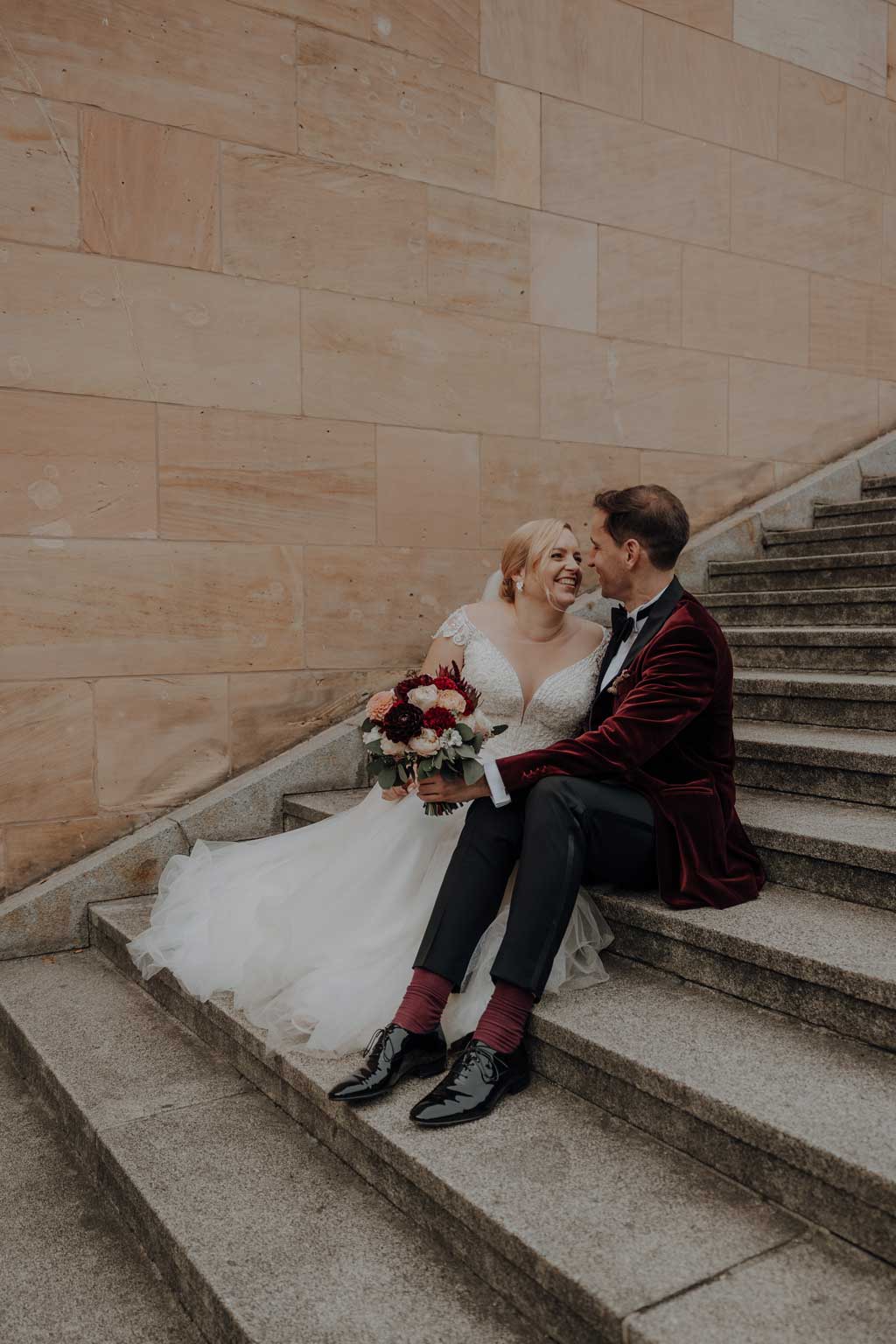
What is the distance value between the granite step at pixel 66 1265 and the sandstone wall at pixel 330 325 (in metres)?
1.78

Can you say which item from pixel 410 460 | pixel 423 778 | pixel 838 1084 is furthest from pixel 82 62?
pixel 838 1084

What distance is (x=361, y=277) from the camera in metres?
5.50

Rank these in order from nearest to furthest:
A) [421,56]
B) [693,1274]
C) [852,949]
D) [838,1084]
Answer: [693,1274], [838,1084], [852,949], [421,56]

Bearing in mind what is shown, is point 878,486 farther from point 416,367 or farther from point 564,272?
point 416,367

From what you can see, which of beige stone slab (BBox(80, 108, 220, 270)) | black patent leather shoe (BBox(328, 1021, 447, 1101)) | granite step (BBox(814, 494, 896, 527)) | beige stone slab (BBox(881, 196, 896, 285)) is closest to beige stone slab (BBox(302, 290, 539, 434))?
beige stone slab (BBox(80, 108, 220, 270))

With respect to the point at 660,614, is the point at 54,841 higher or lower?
lower

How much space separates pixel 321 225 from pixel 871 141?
434 centimetres

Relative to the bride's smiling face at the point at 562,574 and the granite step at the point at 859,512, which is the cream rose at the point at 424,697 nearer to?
the bride's smiling face at the point at 562,574

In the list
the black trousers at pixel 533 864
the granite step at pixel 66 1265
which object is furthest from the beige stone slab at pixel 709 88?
the granite step at pixel 66 1265

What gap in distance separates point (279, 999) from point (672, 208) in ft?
17.6

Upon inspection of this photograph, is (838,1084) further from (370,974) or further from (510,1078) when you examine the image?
(370,974)

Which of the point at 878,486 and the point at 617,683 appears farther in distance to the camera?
the point at 878,486

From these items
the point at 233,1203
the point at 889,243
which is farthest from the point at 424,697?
the point at 889,243

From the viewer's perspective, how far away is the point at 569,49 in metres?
6.11
